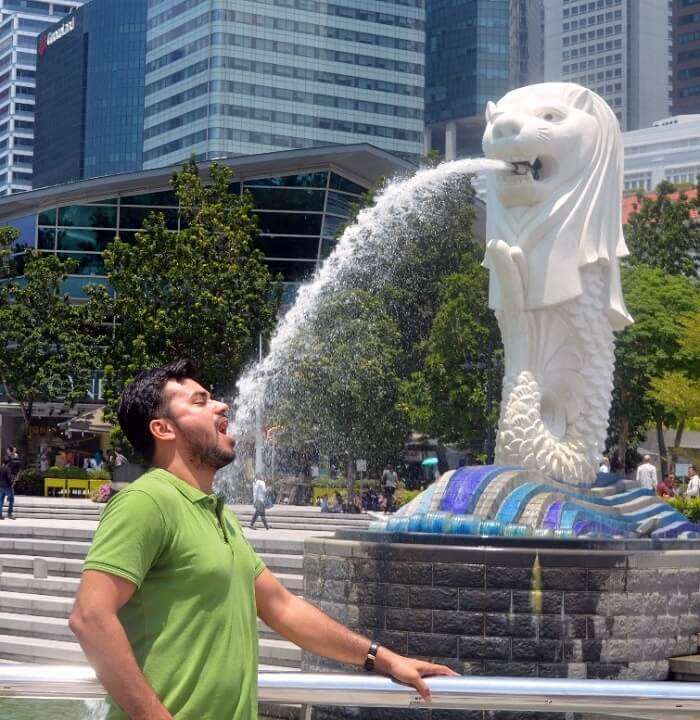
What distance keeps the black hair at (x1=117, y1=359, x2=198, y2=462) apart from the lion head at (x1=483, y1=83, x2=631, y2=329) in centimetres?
938

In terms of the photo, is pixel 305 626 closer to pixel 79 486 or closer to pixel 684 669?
pixel 684 669

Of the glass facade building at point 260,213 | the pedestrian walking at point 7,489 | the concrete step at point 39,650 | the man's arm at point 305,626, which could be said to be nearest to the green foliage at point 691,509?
the concrete step at point 39,650

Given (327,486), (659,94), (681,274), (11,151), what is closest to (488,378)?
(327,486)

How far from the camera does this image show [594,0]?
156m

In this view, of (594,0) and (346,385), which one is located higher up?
(594,0)

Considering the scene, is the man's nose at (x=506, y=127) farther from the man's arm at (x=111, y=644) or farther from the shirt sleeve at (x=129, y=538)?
the man's arm at (x=111, y=644)

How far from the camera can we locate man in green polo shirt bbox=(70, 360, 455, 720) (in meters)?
2.84

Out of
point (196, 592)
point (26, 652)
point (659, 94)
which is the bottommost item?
point (26, 652)

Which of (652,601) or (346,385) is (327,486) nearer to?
(346,385)

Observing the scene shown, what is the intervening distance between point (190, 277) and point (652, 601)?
76.9ft

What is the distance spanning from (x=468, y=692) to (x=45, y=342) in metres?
34.2

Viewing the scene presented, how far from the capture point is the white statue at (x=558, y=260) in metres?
12.4

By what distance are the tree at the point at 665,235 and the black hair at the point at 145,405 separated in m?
42.7

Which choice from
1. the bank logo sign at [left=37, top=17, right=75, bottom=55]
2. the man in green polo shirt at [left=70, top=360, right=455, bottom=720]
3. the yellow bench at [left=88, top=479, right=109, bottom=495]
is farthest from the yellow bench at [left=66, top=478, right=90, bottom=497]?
the bank logo sign at [left=37, top=17, right=75, bottom=55]
